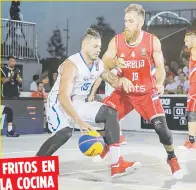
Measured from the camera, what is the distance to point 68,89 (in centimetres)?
457

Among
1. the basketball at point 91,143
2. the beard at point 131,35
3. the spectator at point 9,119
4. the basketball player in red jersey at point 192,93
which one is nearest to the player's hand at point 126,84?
the beard at point 131,35

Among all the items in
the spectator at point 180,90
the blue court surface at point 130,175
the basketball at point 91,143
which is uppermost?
the spectator at point 180,90

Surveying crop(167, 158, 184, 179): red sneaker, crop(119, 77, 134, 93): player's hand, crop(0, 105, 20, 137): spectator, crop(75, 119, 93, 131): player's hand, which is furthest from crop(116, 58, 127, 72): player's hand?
crop(0, 105, 20, 137): spectator

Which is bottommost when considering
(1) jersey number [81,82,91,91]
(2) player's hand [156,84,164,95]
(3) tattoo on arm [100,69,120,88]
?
(2) player's hand [156,84,164,95]

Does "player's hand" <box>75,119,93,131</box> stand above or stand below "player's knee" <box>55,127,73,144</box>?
above

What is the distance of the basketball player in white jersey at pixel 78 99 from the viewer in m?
4.68

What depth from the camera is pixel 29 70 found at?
57.2 ft

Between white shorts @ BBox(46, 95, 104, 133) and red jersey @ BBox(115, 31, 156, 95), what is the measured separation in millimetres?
749

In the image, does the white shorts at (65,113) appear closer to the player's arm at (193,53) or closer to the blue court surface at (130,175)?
the blue court surface at (130,175)

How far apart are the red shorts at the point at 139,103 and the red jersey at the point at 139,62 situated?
9cm

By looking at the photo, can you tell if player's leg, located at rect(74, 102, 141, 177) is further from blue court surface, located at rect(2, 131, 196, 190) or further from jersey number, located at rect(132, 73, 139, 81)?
jersey number, located at rect(132, 73, 139, 81)

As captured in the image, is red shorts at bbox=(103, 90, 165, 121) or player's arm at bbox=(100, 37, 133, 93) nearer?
player's arm at bbox=(100, 37, 133, 93)

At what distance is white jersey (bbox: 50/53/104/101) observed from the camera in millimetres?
4809

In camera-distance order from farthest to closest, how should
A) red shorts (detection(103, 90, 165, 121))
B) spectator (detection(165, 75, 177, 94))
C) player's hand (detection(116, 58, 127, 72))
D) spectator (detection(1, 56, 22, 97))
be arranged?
spectator (detection(165, 75, 177, 94)) → spectator (detection(1, 56, 22, 97)) → player's hand (detection(116, 58, 127, 72)) → red shorts (detection(103, 90, 165, 121))
